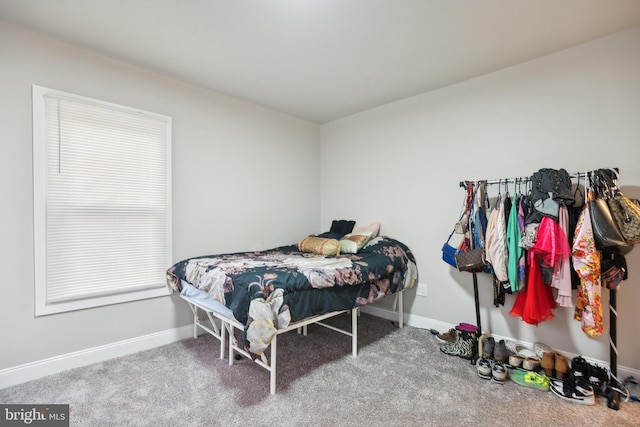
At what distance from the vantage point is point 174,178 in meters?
2.79

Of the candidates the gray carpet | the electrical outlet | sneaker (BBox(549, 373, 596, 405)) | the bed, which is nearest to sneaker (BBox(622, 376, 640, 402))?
the gray carpet

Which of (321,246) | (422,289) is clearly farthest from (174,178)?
(422,289)

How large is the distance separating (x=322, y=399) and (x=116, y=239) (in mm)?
2016

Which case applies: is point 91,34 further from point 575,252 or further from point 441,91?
point 575,252

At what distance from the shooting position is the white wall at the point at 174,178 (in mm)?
2035

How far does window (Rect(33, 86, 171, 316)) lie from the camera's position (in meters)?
2.14

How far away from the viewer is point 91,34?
6.97ft

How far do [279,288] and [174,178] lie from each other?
63.9 inches

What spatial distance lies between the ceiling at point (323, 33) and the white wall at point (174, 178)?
0.19 m

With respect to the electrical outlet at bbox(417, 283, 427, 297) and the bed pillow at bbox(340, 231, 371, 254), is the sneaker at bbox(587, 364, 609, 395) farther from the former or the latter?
the bed pillow at bbox(340, 231, 371, 254)

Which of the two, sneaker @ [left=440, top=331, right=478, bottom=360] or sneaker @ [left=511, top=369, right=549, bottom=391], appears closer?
sneaker @ [left=511, top=369, right=549, bottom=391]

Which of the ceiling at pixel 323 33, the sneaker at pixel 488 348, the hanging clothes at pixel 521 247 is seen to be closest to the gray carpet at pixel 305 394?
the sneaker at pixel 488 348

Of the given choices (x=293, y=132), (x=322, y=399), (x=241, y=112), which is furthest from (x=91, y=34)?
(x=322, y=399)

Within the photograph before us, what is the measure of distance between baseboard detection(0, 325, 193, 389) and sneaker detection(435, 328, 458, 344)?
2320 millimetres
